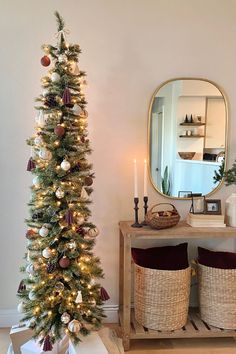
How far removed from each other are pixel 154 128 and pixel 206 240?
3.28 ft

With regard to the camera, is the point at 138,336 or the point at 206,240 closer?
the point at 138,336

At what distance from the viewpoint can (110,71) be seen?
2447mm

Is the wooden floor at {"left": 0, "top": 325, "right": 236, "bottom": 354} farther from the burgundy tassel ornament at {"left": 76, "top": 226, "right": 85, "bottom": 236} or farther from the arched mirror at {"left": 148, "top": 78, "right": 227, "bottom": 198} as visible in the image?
the arched mirror at {"left": 148, "top": 78, "right": 227, "bottom": 198}

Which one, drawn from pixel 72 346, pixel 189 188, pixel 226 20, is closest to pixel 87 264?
pixel 72 346

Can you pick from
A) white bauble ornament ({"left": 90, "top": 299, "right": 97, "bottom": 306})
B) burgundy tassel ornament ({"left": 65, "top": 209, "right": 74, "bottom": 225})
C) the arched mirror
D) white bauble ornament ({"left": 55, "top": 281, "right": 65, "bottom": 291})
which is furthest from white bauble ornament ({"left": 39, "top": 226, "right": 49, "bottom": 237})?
the arched mirror

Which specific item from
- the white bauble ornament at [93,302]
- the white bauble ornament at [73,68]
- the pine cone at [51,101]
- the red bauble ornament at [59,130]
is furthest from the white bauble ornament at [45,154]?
the white bauble ornament at [93,302]

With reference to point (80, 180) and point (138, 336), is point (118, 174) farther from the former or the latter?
point (138, 336)

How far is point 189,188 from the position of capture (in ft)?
8.37

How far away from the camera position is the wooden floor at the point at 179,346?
7.36 feet

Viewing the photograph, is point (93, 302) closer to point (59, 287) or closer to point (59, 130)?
point (59, 287)

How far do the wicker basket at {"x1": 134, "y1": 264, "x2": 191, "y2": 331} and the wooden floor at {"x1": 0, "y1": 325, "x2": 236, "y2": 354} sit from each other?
5.7 inches

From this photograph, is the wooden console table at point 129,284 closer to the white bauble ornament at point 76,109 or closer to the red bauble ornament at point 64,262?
the red bauble ornament at point 64,262

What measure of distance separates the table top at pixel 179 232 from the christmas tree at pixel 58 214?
37 cm

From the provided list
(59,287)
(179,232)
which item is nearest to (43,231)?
(59,287)
